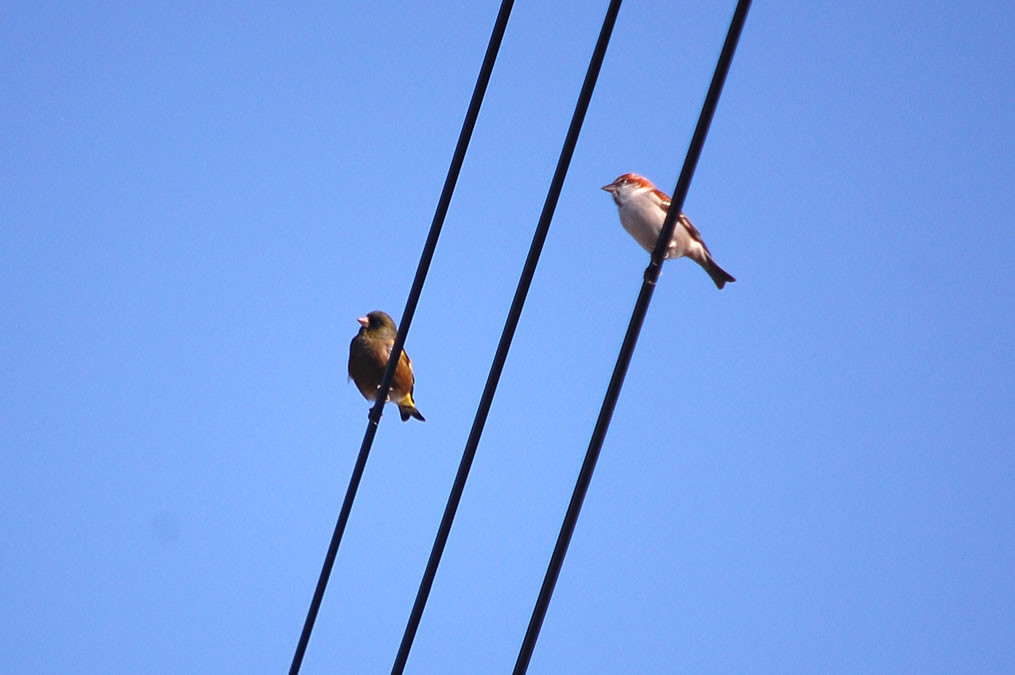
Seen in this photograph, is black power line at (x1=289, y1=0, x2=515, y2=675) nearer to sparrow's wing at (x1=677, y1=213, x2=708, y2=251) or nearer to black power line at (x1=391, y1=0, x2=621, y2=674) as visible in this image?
black power line at (x1=391, y1=0, x2=621, y2=674)

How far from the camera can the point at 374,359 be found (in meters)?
8.36

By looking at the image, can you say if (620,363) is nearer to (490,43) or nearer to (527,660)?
(527,660)

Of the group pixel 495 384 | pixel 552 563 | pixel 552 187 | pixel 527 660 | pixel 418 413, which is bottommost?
pixel 418 413

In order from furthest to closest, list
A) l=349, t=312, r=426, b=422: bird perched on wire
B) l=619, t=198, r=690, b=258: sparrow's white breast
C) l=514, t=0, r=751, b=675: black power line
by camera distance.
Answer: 1. l=349, t=312, r=426, b=422: bird perched on wire
2. l=619, t=198, r=690, b=258: sparrow's white breast
3. l=514, t=0, r=751, b=675: black power line

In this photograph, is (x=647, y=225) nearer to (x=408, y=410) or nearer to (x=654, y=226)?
(x=654, y=226)

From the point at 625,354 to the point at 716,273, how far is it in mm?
4048

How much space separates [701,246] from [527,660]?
4134mm

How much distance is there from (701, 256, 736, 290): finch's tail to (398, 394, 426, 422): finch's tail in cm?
335

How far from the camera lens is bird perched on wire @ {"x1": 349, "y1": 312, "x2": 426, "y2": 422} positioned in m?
8.37

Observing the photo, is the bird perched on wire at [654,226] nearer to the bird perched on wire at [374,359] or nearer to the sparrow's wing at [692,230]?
the sparrow's wing at [692,230]

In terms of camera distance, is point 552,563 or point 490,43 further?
point 490,43

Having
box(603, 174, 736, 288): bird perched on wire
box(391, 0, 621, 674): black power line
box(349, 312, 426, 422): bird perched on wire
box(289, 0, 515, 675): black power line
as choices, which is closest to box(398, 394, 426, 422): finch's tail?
box(349, 312, 426, 422): bird perched on wire

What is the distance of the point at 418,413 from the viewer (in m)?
9.02

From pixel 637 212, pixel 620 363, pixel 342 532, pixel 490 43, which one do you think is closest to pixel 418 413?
pixel 637 212
